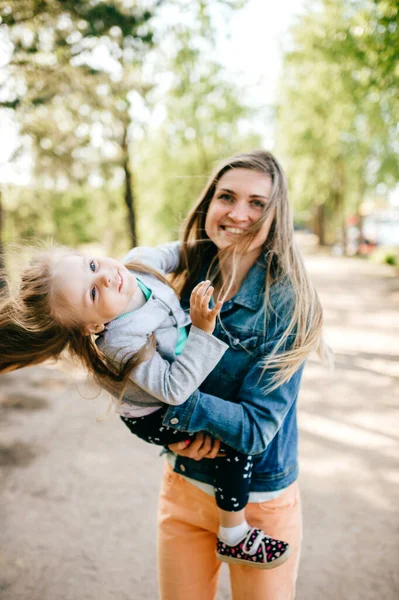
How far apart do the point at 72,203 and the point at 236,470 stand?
11105 mm

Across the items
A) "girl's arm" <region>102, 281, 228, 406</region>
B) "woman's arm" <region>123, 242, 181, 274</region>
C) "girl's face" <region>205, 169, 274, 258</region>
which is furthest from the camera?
"woman's arm" <region>123, 242, 181, 274</region>

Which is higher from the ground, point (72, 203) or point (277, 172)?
point (277, 172)

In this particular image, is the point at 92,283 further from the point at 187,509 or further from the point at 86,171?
the point at 86,171

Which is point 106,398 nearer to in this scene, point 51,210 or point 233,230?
point 233,230

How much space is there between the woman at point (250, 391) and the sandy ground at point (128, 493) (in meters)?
0.56

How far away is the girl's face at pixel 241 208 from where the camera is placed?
1560 mm

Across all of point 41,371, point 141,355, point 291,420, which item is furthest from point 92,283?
point 41,371

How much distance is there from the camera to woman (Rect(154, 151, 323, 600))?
1379mm

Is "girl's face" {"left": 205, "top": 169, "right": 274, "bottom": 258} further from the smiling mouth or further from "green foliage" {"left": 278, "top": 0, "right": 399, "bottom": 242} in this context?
"green foliage" {"left": 278, "top": 0, "right": 399, "bottom": 242}

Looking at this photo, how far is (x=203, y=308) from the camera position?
4.50 ft

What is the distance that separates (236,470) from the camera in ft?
4.74

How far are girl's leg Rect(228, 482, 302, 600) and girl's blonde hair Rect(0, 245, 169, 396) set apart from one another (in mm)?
662

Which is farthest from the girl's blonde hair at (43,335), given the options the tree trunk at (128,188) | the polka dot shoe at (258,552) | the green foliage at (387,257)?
the green foliage at (387,257)

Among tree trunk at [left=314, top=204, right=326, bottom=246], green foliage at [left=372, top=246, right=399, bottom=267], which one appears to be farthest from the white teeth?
tree trunk at [left=314, top=204, right=326, bottom=246]
